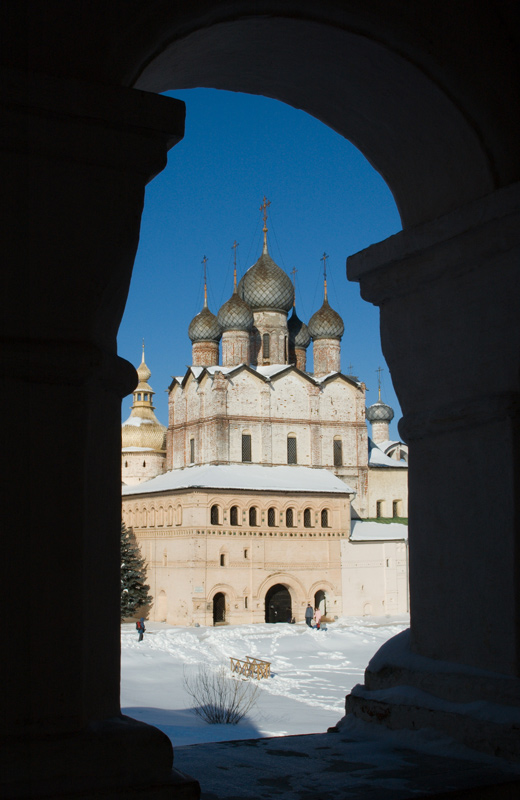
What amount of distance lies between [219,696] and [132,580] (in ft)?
47.5

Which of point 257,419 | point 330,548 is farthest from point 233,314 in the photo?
point 330,548

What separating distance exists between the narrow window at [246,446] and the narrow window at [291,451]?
1.46 m

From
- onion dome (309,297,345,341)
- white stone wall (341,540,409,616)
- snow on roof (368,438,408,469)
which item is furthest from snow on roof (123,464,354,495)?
onion dome (309,297,345,341)

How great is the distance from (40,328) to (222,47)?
963mm

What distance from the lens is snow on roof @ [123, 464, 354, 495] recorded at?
28.4 meters

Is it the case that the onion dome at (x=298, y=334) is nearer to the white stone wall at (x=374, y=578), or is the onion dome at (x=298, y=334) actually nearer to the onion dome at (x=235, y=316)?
the onion dome at (x=235, y=316)

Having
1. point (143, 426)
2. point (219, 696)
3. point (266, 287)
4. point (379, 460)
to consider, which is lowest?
point (219, 696)

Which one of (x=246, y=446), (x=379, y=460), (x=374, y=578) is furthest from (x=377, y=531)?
(x=246, y=446)

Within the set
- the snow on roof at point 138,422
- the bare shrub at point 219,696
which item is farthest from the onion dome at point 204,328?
the bare shrub at point 219,696

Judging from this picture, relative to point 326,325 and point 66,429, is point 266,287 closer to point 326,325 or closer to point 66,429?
point 326,325

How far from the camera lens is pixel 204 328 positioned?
32625mm

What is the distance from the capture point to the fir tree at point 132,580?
91.6 feet

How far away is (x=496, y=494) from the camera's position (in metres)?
2.26

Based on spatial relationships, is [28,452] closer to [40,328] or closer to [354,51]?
[40,328]
